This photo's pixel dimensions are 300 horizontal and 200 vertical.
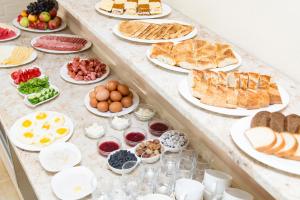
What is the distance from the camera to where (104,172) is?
1521mm

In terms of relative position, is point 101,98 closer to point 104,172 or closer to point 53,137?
point 53,137

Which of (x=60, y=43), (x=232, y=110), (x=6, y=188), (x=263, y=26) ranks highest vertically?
(x=263, y=26)

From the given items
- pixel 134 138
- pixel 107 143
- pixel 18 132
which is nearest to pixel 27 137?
pixel 18 132

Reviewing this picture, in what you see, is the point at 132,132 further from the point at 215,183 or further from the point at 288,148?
the point at 288,148

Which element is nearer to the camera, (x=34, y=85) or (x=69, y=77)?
(x=34, y=85)

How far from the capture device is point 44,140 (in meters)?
1.68

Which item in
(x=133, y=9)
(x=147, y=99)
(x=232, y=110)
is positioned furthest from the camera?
(x=147, y=99)

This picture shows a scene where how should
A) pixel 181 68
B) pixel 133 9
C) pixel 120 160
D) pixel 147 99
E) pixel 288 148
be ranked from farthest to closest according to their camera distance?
pixel 147 99 → pixel 133 9 → pixel 120 160 → pixel 181 68 → pixel 288 148

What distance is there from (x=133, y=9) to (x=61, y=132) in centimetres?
66

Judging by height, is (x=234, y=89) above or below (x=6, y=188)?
above

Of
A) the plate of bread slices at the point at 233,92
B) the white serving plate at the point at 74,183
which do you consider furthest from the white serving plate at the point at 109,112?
the plate of bread slices at the point at 233,92

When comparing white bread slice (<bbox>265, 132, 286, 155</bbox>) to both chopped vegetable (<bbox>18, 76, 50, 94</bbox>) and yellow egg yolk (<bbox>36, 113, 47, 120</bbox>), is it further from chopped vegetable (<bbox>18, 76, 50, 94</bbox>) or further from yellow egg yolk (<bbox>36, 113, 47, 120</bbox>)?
chopped vegetable (<bbox>18, 76, 50, 94</bbox>)

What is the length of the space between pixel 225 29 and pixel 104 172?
746 millimetres

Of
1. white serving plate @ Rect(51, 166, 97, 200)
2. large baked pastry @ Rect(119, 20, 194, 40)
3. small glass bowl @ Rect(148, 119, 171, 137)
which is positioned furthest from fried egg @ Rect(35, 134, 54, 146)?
large baked pastry @ Rect(119, 20, 194, 40)
